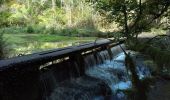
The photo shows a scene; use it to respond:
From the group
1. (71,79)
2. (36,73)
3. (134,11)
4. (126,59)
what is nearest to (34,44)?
(71,79)

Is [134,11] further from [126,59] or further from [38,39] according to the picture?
[38,39]

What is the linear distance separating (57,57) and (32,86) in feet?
5.93

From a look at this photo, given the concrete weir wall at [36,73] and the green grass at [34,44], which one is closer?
the concrete weir wall at [36,73]

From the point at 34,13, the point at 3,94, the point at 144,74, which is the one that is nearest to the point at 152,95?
the point at 144,74

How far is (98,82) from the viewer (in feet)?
34.5

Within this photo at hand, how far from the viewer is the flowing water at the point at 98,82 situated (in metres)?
9.30

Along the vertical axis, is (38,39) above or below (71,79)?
above

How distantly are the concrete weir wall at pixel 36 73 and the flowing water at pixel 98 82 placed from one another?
120 millimetres

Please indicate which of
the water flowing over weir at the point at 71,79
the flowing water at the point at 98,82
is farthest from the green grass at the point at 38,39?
the water flowing over weir at the point at 71,79

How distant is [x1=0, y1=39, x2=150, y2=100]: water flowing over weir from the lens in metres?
8.27

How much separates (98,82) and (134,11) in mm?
4199

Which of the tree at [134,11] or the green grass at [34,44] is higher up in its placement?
the tree at [134,11]

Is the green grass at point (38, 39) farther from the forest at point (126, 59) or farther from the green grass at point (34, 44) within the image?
the forest at point (126, 59)

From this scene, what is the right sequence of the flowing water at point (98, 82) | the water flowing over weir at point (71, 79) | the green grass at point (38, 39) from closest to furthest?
the water flowing over weir at point (71, 79) < the flowing water at point (98, 82) < the green grass at point (38, 39)
